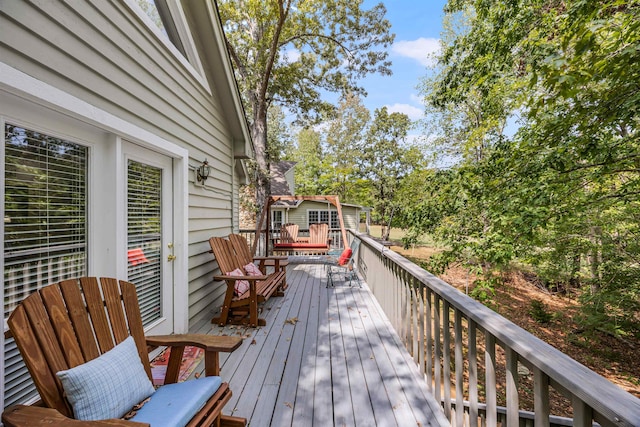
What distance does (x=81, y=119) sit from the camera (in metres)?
1.86

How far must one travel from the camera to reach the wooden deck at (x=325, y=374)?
1.91 m

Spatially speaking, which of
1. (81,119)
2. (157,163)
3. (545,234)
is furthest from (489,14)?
(81,119)

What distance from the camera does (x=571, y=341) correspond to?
6.87 m

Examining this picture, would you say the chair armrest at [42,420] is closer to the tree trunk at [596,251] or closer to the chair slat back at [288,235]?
the chair slat back at [288,235]

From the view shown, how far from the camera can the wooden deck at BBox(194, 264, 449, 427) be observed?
1.91 m

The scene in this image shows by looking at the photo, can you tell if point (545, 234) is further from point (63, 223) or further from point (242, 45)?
point (242, 45)

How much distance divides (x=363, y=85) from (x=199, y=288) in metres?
10.5

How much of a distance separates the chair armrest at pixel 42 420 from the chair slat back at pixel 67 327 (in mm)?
120

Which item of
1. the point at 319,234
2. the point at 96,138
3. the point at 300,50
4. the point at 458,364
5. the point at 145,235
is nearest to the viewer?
the point at 458,364

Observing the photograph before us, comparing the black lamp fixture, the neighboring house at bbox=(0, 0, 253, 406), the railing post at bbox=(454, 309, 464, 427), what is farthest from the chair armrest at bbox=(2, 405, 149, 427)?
the black lamp fixture

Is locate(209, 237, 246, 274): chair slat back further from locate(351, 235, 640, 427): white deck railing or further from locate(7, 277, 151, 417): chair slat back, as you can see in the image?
locate(351, 235, 640, 427): white deck railing

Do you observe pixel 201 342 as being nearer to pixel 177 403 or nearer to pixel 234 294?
pixel 177 403

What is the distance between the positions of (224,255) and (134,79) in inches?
86.7

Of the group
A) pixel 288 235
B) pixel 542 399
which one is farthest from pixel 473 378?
pixel 288 235
